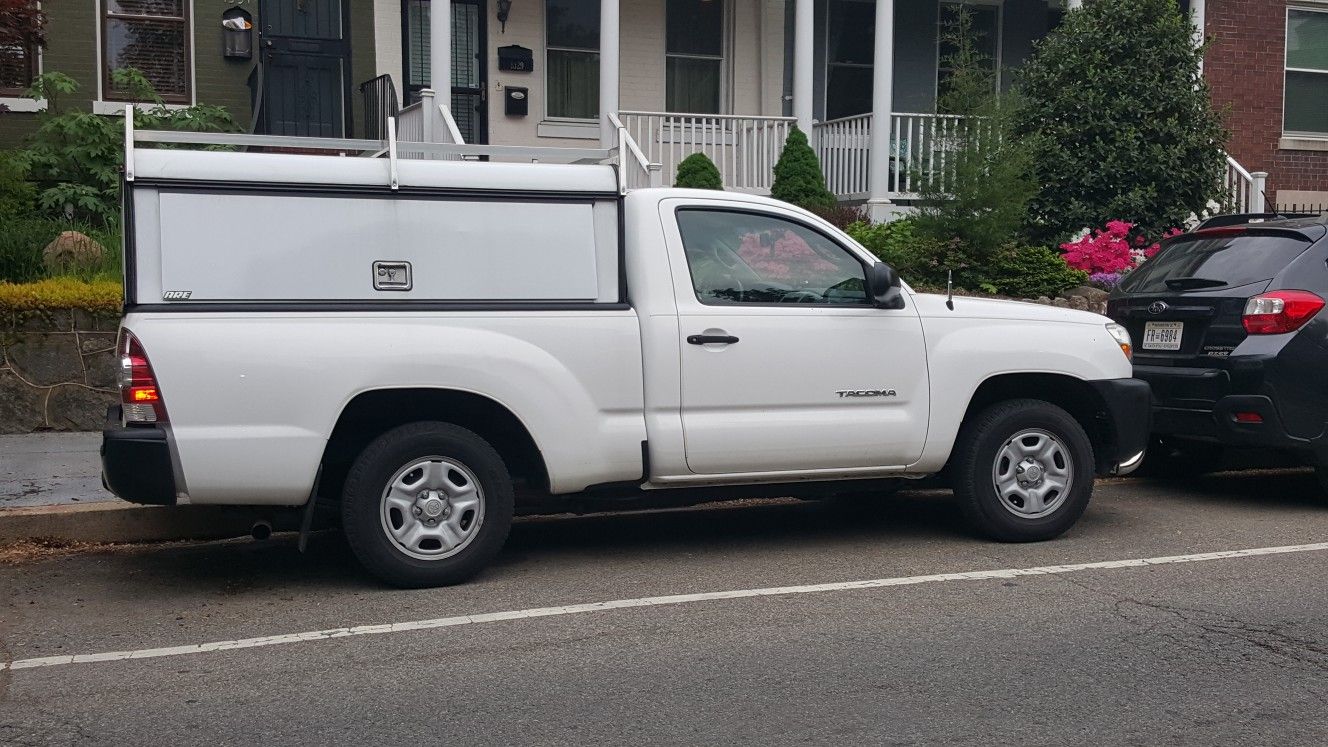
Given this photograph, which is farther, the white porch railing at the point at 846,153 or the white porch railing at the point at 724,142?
the white porch railing at the point at 846,153

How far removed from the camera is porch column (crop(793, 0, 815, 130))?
16078mm

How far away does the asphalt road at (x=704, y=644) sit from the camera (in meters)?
4.49

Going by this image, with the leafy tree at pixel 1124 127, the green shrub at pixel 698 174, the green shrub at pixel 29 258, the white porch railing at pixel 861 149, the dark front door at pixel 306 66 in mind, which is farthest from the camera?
the white porch railing at pixel 861 149

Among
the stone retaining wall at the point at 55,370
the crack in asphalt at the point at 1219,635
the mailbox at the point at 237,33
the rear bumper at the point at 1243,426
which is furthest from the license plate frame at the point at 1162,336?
the mailbox at the point at 237,33

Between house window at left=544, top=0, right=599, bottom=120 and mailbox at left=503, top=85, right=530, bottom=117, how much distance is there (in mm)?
486

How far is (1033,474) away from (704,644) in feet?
8.78

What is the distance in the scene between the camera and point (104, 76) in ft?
49.5

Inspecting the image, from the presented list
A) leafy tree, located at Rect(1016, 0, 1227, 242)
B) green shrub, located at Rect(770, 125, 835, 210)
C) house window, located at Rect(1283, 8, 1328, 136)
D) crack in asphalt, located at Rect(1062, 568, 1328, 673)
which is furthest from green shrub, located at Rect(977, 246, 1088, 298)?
house window, located at Rect(1283, 8, 1328, 136)

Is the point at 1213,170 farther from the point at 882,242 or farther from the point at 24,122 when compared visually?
the point at 24,122

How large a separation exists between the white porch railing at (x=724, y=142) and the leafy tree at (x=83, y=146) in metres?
4.88

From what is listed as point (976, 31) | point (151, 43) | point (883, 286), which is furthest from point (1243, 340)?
point (151, 43)

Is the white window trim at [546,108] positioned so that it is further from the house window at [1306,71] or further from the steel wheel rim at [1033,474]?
the steel wheel rim at [1033,474]

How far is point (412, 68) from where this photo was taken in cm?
1645

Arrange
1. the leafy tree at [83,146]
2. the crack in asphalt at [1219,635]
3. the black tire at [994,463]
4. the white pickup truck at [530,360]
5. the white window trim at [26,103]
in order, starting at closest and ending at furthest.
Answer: the crack in asphalt at [1219,635]
the white pickup truck at [530,360]
the black tire at [994,463]
the leafy tree at [83,146]
the white window trim at [26,103]
